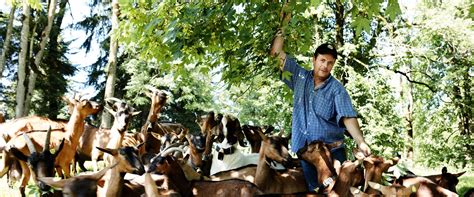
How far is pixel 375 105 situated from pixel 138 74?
495 inches

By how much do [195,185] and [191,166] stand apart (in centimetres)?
157

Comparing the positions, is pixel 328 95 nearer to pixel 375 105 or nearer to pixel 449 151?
pixel 375 105

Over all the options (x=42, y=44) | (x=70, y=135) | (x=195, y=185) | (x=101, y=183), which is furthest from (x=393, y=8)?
(x=42, y=44)

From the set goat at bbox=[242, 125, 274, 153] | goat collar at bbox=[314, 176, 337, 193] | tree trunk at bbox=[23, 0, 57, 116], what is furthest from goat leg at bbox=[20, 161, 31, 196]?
tree trunk at bbox=[23, 0, 57, 116]

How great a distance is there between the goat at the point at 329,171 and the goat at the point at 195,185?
2.16 ft

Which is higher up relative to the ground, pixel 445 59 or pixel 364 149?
pixel 445 59

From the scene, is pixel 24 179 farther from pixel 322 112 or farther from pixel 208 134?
pixel 322 112

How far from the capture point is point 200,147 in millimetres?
7344

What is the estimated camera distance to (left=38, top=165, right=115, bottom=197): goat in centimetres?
449

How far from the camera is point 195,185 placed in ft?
17.4

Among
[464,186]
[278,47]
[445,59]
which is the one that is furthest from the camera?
[445,59]

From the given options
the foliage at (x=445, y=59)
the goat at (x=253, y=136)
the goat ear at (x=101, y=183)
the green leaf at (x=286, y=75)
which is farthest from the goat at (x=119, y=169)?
the foliage at (x=445, y=59)

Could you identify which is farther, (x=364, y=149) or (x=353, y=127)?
(x=353, y=127)

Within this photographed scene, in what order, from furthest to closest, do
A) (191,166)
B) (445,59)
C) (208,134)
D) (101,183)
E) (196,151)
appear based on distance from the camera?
(445,59) → (208,134) → (196,151) → (191,166) → (101,183)
